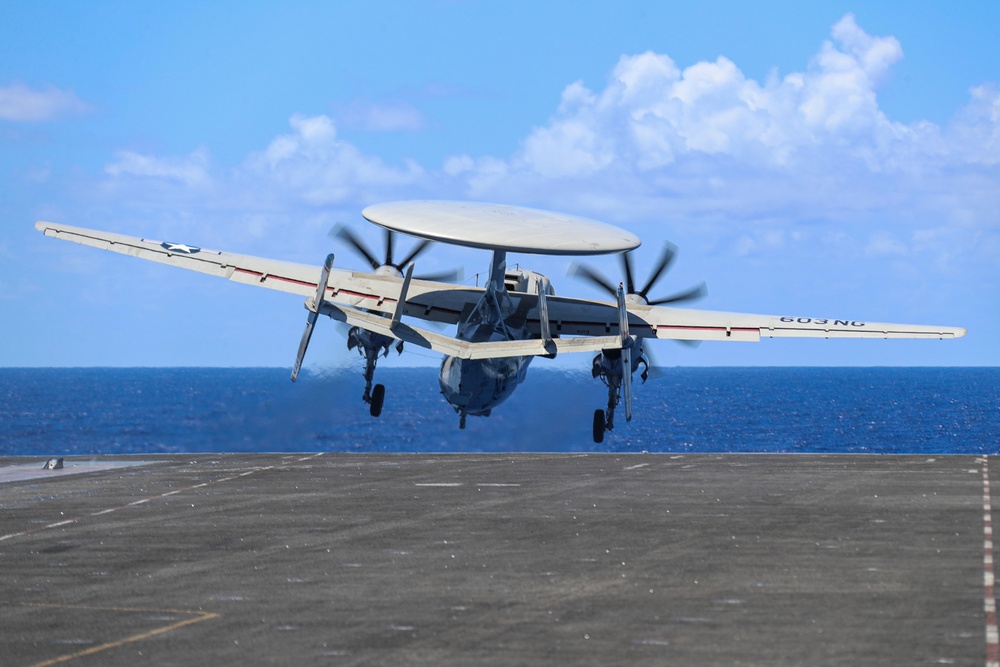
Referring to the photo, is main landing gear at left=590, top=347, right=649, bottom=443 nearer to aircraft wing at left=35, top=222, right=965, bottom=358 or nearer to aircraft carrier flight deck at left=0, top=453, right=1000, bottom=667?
aircraft wing at left=35, top=222, right=965, bottom=358

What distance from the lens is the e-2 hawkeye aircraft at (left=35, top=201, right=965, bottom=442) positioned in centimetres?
3666

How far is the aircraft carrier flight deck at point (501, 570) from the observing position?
53.1 ft

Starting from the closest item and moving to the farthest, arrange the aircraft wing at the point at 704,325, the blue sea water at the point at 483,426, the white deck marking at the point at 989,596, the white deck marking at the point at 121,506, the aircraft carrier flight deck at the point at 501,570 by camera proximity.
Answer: the white deck marking at the point at 989,596 → the aircraft carrier flight deck at the point at 501,570 → the white deck marking at the point at 121,506 → the aircraft wing at the point at 704,325 → the blue sea water at the point at 483,426

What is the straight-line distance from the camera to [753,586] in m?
20.2

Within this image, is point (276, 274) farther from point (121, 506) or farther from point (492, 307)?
point (121, 506)

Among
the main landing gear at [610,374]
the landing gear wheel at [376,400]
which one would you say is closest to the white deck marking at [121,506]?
the landing gear wheel at [376,400]

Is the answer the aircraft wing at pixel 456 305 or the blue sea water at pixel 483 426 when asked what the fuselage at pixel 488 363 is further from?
the blue sea water at pixel 483 426

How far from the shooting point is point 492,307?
41.7 meters

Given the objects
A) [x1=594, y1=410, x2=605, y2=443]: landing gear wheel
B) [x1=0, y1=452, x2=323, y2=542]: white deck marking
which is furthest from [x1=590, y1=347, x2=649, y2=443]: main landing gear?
[x1=0, y1=452, x2=323, y2=542]: white deck marking

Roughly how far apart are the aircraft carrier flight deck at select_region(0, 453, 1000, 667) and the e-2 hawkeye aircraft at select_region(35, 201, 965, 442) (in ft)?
13.8

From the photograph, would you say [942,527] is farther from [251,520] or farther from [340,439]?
[340,439]

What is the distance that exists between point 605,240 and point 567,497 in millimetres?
8330

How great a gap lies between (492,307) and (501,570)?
20.4 metres

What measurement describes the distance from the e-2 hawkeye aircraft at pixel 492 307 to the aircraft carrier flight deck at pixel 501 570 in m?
4.22
